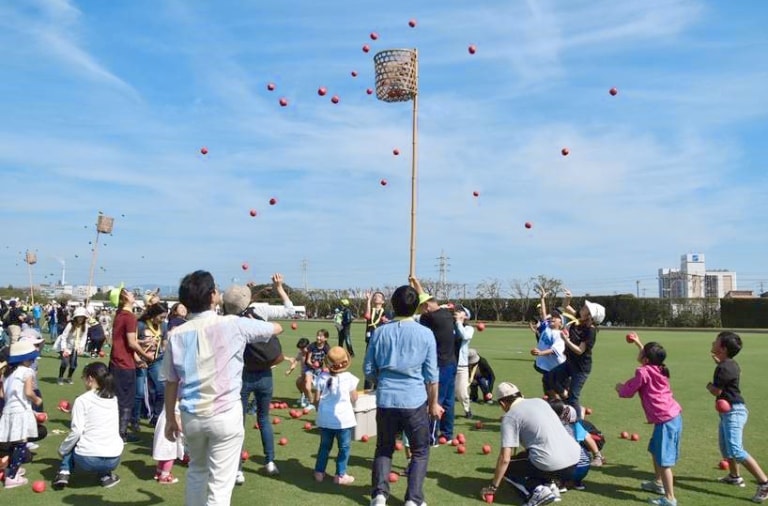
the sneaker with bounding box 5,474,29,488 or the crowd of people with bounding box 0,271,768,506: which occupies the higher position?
the crowd of people with bounding box 0,271,768,506

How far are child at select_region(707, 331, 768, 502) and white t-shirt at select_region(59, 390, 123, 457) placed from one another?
19.4 feet

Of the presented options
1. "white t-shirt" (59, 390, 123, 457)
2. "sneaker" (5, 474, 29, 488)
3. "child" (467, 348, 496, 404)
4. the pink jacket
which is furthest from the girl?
the pink jacket

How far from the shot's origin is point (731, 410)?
6.26 m

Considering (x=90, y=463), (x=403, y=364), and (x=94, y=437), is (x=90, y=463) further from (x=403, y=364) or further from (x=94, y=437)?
(x=403, y=364)

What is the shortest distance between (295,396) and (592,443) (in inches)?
259

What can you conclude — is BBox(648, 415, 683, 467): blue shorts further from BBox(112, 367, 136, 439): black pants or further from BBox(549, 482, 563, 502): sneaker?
BBox(112, 367, 136, 439): black pants

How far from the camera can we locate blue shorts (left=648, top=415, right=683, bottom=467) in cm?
582

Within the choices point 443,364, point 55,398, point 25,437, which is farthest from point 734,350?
point 55,398

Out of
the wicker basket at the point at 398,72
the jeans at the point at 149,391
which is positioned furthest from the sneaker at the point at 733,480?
the wicker basket at the point at 398,72

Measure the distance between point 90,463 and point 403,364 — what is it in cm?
323

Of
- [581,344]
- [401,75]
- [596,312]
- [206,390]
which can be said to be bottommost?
[206,390]

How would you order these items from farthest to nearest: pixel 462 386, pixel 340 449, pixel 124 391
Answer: pixel 462 386 < pixel 124 391 < pixel 340 449

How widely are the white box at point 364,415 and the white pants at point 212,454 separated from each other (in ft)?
12.8

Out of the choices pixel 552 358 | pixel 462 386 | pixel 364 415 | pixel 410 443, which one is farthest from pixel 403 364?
pixel 462 386
